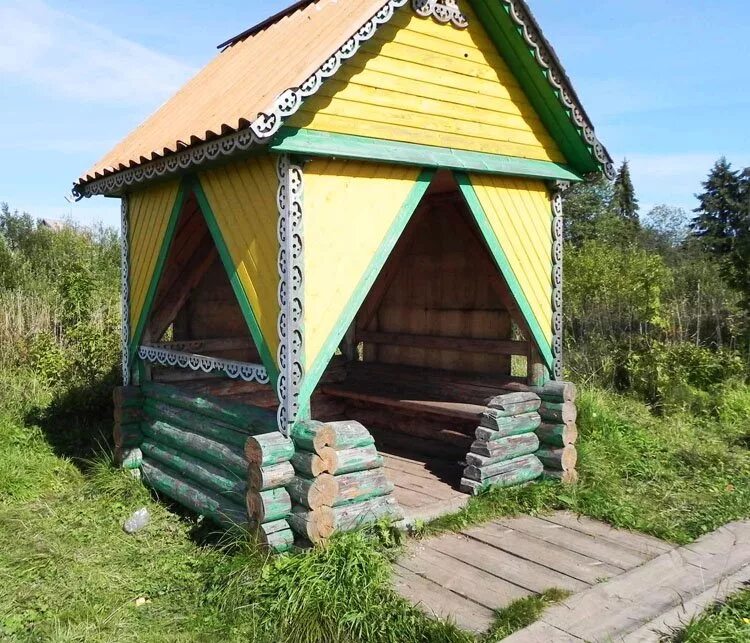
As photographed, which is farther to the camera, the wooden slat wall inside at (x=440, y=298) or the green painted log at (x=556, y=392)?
the wooden slat wall inside at (x=440, y=298)

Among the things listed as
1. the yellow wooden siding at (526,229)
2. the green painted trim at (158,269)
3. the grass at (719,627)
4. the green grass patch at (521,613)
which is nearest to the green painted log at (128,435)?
the green painted trim at (158,269)

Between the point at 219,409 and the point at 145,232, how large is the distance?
6.18 ft

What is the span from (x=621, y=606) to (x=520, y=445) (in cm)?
204

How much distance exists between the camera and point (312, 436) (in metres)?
4.21

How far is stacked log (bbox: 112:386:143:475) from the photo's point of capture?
20.9ft

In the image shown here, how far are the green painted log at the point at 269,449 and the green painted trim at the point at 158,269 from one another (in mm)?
2111

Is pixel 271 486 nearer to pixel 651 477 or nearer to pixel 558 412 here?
pixel 558 412

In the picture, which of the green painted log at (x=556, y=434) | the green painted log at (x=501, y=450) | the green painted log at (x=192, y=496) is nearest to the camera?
the green painted log at (x=192, y=496)

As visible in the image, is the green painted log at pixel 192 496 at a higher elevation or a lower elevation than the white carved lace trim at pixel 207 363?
lower

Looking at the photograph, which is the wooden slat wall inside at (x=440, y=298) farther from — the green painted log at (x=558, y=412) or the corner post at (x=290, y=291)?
the corner post at (x=290, y=291)

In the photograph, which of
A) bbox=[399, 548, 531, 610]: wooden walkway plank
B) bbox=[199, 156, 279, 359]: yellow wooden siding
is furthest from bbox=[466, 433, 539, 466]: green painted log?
bbox=[199, 156, 279, 359]: yellow wooden siding

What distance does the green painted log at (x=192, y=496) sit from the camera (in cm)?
491

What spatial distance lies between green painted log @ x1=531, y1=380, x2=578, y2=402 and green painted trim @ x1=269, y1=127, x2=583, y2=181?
5.71ft

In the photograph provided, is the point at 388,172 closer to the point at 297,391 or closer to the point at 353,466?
the point at 297,391
